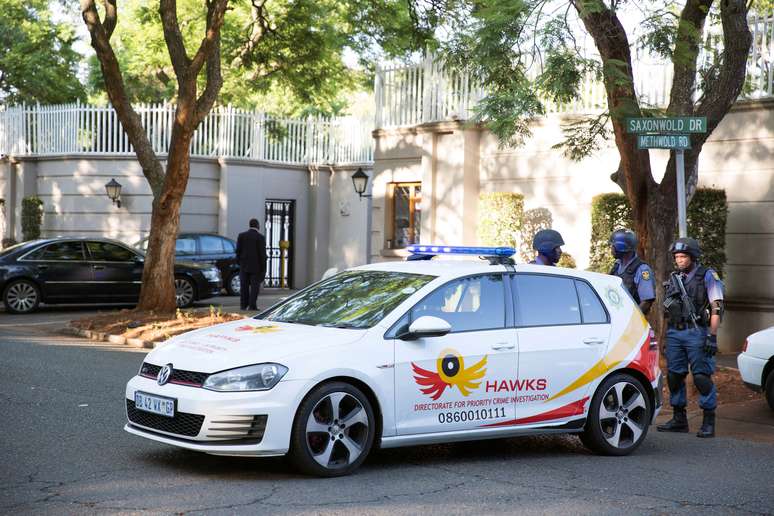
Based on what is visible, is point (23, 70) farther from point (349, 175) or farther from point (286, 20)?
point (286, 20)

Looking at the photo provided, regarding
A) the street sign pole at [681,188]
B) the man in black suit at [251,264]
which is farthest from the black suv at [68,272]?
the street sign pole at [681,188]

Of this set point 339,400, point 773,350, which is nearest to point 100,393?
point 339,400

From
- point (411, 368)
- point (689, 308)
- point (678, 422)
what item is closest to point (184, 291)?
point (678, 422)

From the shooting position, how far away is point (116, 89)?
18406 mm

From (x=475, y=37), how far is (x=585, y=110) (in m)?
5.52

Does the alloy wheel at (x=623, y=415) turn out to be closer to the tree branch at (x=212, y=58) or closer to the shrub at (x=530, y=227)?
the shrub at (x=530, y=227)

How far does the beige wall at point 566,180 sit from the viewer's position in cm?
1579

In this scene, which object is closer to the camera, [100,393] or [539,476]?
[539,476]

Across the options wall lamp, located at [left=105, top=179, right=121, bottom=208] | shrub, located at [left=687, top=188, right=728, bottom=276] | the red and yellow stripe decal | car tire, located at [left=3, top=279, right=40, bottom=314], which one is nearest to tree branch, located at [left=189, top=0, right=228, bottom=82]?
car tire, located at [left=3, top=279, right=40, bottom=314]

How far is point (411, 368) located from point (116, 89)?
12.3 metres

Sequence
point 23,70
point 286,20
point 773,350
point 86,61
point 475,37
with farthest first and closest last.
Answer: point 86,61
point 23,70
point 286,20
point 475,37
point 773,350

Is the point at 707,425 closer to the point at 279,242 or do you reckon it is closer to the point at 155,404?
the point at 155,404

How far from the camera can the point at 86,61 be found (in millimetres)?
44219

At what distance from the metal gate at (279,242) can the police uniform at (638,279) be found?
22.2 metres
